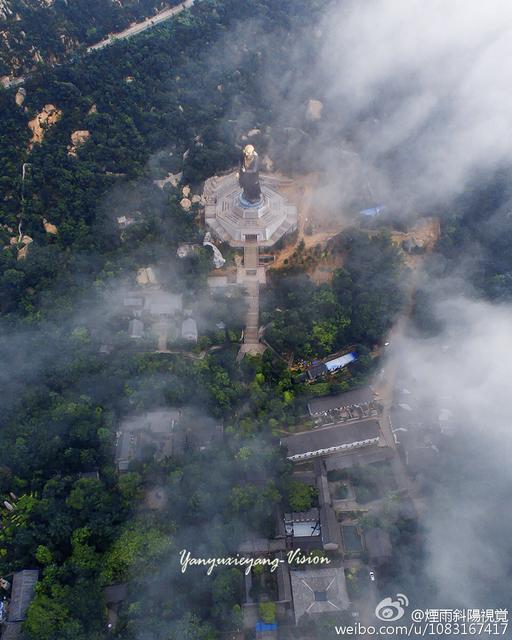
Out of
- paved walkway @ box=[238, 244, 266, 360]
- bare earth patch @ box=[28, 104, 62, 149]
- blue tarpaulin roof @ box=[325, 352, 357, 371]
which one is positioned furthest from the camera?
bare earth patch @ box=[28, 104, 62, 149]

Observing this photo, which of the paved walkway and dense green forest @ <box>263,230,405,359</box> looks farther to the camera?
the paved walkway

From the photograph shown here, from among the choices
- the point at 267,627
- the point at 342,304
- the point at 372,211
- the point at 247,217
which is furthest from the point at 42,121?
the point at 267,627

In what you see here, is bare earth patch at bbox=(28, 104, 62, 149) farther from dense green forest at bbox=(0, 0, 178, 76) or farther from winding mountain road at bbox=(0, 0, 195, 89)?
dense green forest at bbox=(0, 0, 178, 76)

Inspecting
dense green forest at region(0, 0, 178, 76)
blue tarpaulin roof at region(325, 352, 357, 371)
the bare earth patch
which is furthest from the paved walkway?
dense green forest at region(0, 0, 178, 76)

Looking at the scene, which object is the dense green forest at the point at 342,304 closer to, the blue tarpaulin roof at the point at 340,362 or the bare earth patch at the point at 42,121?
the blue tarpaulin roof at the point at 340,362

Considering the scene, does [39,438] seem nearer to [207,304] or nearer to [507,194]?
[207,304]

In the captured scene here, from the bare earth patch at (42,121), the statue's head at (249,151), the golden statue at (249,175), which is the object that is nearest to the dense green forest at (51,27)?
the bare earth patch at (42,121)

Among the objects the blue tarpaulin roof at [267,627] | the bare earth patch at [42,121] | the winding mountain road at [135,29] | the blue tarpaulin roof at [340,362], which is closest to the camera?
the blue tarpaulin roof at [267,627]
